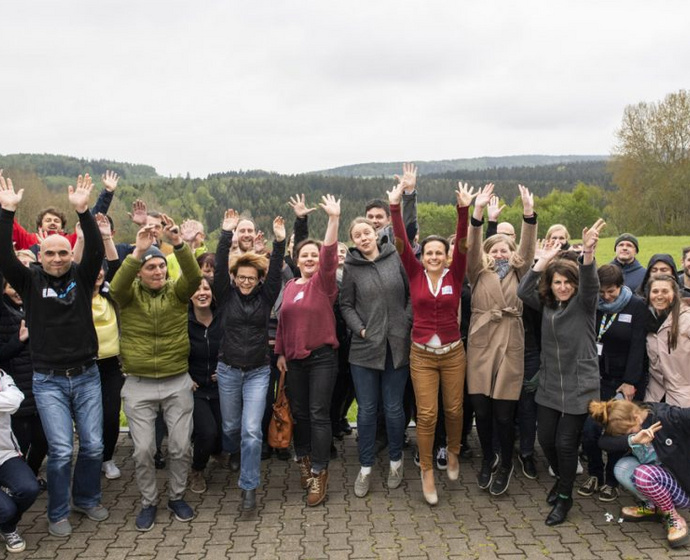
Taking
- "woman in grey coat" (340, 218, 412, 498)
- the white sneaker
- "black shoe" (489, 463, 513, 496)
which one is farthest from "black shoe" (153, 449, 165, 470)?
"black shoe" (489, 463, 513, 496)

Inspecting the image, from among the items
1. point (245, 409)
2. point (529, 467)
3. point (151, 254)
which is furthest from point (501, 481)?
point (151, 254)

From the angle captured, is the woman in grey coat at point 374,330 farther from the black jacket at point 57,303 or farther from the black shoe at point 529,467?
the black jacket at point 57,303

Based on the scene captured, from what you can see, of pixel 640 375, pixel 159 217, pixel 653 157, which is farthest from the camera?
pixel 653 157

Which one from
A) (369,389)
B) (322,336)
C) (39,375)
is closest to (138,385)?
(39,375)

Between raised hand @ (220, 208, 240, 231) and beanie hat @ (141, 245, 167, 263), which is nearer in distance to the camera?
beanie hat @ (141, 245, 167, 263)

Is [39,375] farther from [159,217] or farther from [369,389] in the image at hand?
[369,389]

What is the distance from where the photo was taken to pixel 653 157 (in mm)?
41594

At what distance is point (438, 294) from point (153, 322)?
238 centimetres

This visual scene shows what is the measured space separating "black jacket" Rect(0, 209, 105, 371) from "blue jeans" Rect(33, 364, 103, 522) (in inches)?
6.7

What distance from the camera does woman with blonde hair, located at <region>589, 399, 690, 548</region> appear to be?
4754 mm

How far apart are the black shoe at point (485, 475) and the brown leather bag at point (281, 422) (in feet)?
5.96

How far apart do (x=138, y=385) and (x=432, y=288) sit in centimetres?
260

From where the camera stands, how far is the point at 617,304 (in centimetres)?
522

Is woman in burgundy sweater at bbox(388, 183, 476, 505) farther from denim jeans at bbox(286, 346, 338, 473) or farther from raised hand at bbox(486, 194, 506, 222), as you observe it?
raised hand at bbox(486, 194, 506, 222)
